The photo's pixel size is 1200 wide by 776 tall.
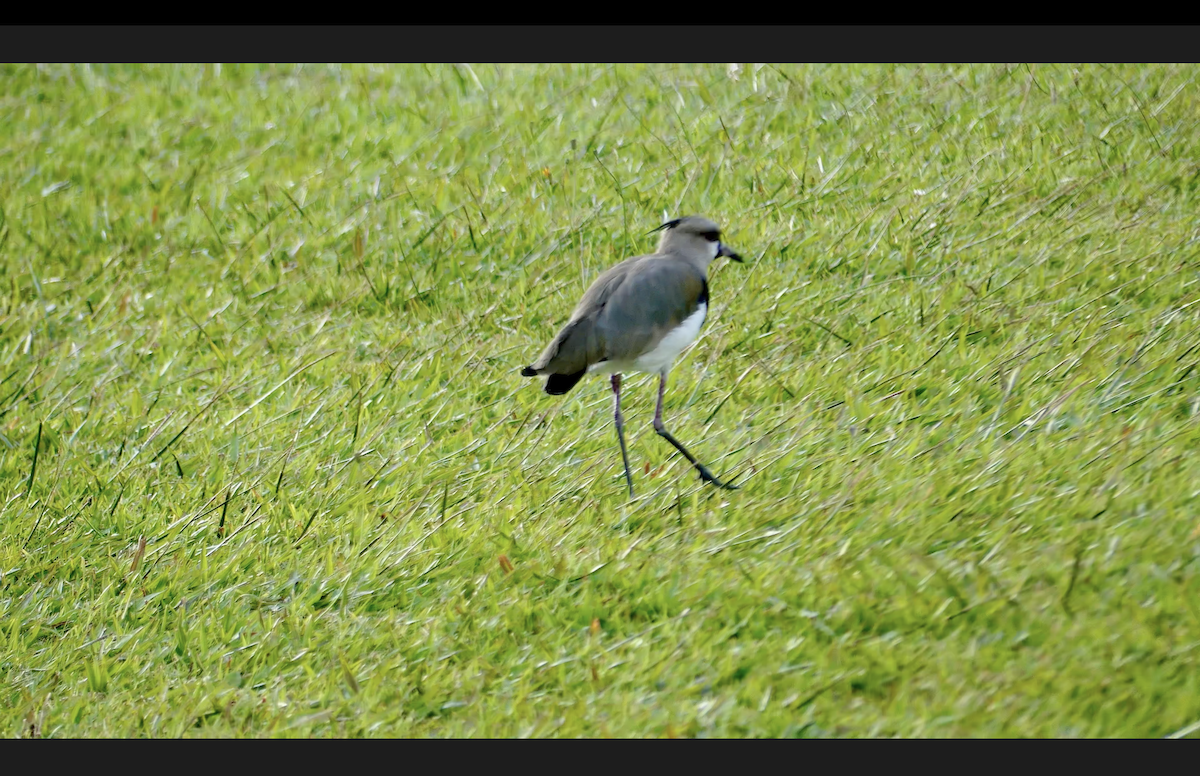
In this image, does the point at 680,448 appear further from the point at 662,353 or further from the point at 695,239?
the point at 695,239

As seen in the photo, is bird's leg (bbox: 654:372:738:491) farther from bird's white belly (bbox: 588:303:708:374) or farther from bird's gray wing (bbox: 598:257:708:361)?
bird's gray wing (bbox: 598:257:708:361)

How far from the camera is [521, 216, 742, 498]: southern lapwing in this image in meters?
5.63

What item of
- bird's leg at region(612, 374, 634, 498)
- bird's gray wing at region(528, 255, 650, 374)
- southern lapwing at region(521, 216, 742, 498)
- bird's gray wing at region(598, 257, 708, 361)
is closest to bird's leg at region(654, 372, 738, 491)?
southern lapwing at region(521, 216, 742, 498)

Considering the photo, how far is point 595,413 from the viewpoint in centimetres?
676

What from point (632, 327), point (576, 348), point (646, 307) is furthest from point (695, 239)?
point (576, 348)

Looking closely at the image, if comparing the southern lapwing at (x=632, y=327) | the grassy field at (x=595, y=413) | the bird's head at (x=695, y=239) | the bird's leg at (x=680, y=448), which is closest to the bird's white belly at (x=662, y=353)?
the southern lapwing at (x=632, y=327)

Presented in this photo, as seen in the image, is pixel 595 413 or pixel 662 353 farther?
pixel 595 413

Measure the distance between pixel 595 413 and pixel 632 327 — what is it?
3.98ft

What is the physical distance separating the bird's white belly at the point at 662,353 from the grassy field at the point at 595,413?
1.75 ft

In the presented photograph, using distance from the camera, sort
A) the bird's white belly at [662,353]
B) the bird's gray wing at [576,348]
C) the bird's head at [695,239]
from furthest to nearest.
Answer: the bird's head at [695,239], the bird's white belly at [662,353], the bird's gray wing at [576,348]

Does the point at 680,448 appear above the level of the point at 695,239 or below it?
below

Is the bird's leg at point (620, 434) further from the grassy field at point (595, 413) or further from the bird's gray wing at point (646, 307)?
the bird's gray wing at point (646, 307)

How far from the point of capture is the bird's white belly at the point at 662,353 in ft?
18.8

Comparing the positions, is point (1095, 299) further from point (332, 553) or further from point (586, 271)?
point (332, 553)
